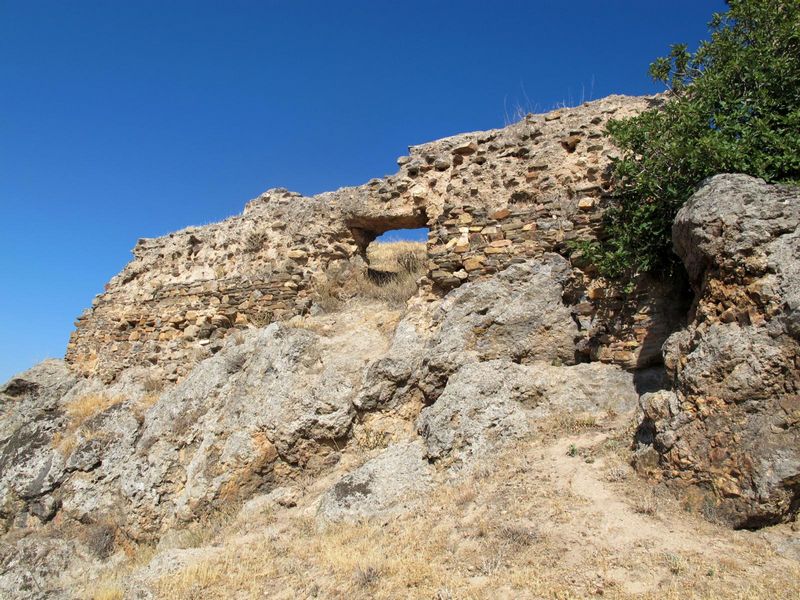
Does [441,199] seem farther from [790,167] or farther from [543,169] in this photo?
[790,167]

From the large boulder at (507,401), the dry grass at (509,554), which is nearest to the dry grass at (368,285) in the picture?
the large boulder at (507,401)

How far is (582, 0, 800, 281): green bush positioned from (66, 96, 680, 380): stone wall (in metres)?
0.44

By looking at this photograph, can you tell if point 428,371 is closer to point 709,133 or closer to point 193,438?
point 193,438

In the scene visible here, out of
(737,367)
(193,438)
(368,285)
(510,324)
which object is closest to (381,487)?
(510,324)

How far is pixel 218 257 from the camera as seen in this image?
38.7ft

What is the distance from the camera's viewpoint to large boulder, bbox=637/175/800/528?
15.7 ft

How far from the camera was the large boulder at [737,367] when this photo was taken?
15.7 feet

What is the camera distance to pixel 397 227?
1059cm

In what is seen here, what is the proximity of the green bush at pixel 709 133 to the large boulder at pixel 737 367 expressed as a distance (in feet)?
2.31

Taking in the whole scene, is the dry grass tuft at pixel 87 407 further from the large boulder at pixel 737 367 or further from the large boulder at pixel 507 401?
the large boulder at pixel 737 367

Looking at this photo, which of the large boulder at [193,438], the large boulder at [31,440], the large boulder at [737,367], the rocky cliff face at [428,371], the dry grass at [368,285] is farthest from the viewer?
the dry grass at [368,285]

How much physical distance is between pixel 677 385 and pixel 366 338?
464 cm

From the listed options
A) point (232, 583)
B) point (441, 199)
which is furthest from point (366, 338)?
point (232, 583)

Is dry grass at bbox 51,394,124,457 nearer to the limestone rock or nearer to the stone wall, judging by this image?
the stone wall
